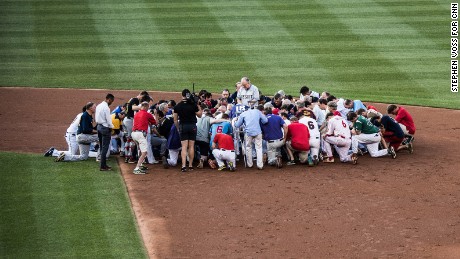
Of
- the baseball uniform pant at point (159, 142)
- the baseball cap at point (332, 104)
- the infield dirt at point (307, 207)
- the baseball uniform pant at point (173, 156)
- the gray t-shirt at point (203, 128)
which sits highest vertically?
the baseball cap at point (332, 104)

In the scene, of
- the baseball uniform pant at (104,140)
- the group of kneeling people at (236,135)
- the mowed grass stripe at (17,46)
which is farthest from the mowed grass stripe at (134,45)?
the baseball uniform pant at (104,140)

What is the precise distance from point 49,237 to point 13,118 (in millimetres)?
10600

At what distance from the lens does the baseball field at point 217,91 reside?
16812 millimetres

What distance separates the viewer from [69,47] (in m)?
35.4

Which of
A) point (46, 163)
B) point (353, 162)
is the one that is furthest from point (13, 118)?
point (353, 162)

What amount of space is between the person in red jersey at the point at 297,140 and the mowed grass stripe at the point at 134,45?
32.6 feet

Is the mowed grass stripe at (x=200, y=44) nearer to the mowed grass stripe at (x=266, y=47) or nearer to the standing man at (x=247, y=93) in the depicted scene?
the mowed grass stripe at (x=266, y=47)

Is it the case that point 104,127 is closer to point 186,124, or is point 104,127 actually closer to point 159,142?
point 159,142

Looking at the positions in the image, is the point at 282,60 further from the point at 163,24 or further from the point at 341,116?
the point at 341,116

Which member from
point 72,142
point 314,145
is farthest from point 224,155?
point 72,142

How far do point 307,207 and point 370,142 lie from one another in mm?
4178

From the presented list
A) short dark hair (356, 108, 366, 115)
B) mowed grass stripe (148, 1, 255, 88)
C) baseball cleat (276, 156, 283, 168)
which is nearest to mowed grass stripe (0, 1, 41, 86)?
mowed grass stripe (148, 1, 255, 88)

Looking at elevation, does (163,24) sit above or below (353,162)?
above

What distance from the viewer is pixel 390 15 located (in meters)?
38.6
